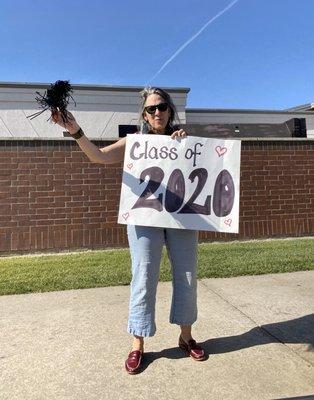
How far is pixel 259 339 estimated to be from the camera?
3684 millimetres

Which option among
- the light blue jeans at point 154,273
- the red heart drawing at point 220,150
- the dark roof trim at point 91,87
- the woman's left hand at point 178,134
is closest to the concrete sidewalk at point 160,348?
the light blue jeans at point 154,273

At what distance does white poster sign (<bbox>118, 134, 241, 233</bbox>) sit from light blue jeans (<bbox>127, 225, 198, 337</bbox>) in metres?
0.11

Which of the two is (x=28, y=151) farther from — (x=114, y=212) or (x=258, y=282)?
(x=258, y=282)

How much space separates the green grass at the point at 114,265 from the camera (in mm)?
5504

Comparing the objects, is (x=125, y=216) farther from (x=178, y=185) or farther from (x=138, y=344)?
(x=138, y=344)

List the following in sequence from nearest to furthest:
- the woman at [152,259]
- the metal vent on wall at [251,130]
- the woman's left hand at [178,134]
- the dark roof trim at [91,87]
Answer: the woman at [152,259] < the woman's left hand at [178,134] < the metal vent on wall at [251,130] < the dark roof trim at [91,87]

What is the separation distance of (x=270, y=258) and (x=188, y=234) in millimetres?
3704

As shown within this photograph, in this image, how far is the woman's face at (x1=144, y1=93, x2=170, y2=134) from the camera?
3.23 metres

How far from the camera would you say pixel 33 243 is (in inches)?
298

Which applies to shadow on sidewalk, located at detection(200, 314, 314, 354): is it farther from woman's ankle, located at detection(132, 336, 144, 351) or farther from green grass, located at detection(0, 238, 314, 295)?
green grass, located at detection(0, 238, 314, 295)

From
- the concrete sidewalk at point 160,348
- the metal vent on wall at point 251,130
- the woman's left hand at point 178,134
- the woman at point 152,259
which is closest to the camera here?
the concrete sidewalk at point 160,348

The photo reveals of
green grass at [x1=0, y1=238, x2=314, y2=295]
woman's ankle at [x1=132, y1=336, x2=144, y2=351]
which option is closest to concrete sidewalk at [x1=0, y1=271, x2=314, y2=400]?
woman's ankle at [x1=132, y1=336, x2=144, y2=351]

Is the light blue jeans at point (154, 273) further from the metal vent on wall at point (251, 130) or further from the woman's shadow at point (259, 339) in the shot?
the metal vent on wall at point (251, 130)

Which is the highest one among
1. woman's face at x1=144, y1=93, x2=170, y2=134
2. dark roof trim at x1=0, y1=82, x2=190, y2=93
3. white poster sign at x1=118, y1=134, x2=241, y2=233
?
dark roof trim at x1=0, y1=82, x2=190, y2=93
